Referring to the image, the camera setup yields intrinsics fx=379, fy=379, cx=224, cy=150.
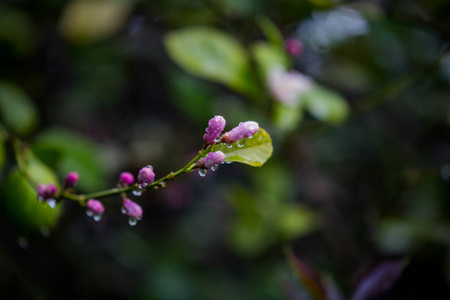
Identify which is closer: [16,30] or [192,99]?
[16,30]

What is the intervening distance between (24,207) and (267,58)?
762 mm

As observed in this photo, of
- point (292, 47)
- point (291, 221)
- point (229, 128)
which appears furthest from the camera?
point (291, 221)

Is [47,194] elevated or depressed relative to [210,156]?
elevated

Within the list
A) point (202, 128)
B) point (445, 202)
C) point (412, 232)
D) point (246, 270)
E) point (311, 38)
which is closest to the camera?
point (412, 232)

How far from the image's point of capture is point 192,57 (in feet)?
3.56

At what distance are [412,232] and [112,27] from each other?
1356mm

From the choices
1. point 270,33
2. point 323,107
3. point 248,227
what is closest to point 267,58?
point 270,33

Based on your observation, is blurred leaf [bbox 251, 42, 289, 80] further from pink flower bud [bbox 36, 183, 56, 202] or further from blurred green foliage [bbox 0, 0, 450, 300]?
pink flower bud [bbox 36, 183, 56, 202]

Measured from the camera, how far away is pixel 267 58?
3.74ft

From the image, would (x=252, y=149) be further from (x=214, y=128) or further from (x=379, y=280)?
(x=379, y=280)

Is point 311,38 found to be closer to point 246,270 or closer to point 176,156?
point 176,156

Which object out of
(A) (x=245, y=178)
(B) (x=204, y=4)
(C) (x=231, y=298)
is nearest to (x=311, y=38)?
(B) (x=204, y=4)

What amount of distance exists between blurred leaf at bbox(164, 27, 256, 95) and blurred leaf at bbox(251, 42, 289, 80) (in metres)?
0.06

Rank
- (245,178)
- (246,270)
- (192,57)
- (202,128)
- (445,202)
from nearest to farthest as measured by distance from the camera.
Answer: (192,57) → (445,202) → (202,128) → (246,270) → (245,178)
